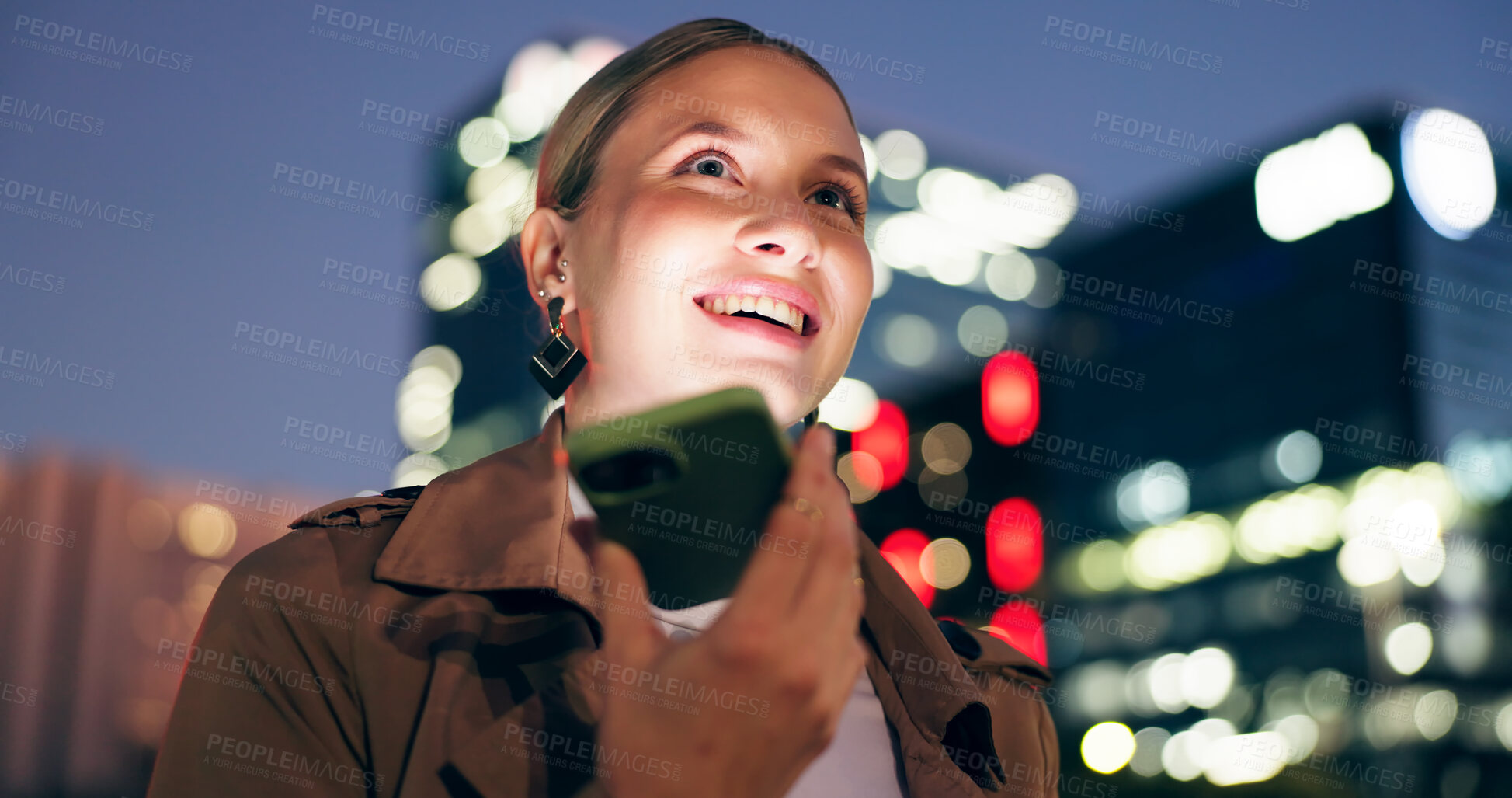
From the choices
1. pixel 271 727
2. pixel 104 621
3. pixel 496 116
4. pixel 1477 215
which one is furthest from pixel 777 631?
pixel 1477 215

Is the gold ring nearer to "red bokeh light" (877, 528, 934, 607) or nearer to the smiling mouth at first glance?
the smiling mouth

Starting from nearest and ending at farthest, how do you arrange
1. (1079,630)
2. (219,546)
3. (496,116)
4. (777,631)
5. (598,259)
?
(777,631), (598,259), (219,546), (496,116), (1079,630)

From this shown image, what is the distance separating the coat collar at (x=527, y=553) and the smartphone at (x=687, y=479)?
9 centimetres

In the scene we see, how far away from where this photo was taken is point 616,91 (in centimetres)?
217

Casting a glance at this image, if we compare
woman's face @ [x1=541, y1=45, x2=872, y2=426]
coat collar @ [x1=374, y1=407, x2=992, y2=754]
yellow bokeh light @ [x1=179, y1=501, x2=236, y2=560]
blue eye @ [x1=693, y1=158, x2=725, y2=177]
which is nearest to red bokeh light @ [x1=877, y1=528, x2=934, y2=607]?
yellow bokeh light @ [x1=179, y1=501, x2=236, y2=560]

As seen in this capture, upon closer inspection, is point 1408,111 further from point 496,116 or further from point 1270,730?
point 496,116

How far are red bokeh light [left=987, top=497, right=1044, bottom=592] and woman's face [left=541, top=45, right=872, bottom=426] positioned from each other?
4457 cm

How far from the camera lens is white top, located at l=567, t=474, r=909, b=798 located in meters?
1.95

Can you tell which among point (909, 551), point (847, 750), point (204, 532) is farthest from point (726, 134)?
point (204, 532)

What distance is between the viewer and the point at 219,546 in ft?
153

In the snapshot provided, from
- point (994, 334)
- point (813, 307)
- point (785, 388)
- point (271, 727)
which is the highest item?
point (994, 334)

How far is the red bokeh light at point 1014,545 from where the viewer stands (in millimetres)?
44625

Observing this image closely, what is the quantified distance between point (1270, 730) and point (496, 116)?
5367 centimetres

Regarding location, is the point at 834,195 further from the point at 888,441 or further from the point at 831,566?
the point at 888,441
